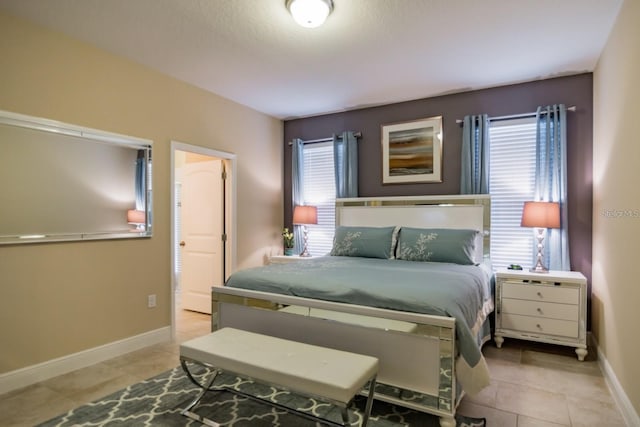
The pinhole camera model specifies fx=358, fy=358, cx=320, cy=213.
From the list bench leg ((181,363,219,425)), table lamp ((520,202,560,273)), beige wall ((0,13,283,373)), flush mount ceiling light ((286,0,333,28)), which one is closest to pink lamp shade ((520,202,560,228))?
table lamp ((520,202,560,273))

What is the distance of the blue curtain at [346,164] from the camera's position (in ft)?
15.3

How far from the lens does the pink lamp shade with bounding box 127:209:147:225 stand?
Result: 3.29 meters

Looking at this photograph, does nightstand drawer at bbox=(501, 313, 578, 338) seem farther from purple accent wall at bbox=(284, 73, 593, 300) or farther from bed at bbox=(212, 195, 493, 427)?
purple accent wall at bbox=(284, 73, 593, 300)

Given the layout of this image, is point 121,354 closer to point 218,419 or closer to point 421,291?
point 218,419

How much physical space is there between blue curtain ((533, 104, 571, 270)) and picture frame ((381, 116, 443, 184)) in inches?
39.1

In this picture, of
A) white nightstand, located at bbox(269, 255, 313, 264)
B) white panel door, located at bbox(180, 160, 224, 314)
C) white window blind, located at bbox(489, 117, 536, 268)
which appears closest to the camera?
white window blind, located at bbox(489, 117, 536, 268)

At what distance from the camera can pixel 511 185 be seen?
3.81 metres

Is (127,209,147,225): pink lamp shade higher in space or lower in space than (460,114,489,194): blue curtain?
lower

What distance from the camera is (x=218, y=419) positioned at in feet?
7.20

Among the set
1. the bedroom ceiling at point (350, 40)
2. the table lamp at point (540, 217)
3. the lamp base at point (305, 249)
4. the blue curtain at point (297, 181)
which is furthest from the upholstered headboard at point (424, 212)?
the bedroom ceiling at point (350, 40)

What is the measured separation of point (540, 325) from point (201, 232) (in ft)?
12.7

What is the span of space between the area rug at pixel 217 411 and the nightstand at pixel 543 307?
149 centimetres

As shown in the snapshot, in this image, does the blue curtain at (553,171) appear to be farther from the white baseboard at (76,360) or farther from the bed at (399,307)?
the white baseboard at (76,360)

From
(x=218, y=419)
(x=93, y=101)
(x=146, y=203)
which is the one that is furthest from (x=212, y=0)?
(x=218, y=419)
